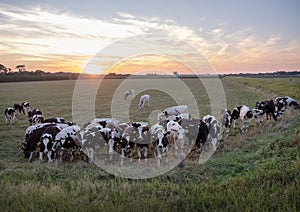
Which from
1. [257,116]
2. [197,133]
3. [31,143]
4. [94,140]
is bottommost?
[31,143]

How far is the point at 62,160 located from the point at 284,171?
888 centimetres

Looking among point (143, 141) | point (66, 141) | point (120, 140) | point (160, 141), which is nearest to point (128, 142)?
point (120, 140)

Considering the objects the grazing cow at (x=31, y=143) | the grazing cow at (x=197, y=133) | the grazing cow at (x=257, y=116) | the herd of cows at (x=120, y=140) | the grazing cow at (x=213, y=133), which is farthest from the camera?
the grazing cow at (x=257, y=116)

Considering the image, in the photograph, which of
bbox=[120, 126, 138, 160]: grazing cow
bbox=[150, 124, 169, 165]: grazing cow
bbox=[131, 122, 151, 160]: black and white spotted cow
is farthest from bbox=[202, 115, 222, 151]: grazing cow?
bbox=[120, 126, 138, 160]: grazing cow

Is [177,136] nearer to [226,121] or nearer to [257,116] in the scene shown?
[226,121]

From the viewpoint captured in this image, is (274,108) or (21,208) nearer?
(21,208)

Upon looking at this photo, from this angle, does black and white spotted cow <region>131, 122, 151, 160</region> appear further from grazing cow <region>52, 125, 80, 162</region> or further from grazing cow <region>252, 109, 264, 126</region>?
grazing cow <region>252, 109, 264, 126</region>

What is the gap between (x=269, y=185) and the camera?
573 centimetres

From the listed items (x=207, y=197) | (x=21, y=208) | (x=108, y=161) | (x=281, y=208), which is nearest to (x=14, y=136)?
(x=108, y=161)

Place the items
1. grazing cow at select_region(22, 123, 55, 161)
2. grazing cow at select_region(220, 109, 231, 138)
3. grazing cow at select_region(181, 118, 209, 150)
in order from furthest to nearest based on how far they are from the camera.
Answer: grazing cow at select_region(220, 109, 231, 138)
grazing cow at select_region(181, 118, 209, 150)
grazing cow at select_region(22, 123, 55, 161)

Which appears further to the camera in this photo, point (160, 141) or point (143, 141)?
point (143, 141)

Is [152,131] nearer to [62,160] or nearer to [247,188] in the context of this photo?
[62,160]

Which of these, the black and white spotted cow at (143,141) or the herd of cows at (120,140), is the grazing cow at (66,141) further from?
the black and white spotted cow at (143,141)

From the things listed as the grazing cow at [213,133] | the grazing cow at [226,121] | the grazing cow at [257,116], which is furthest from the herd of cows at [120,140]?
the grazing cow at [257,116]
